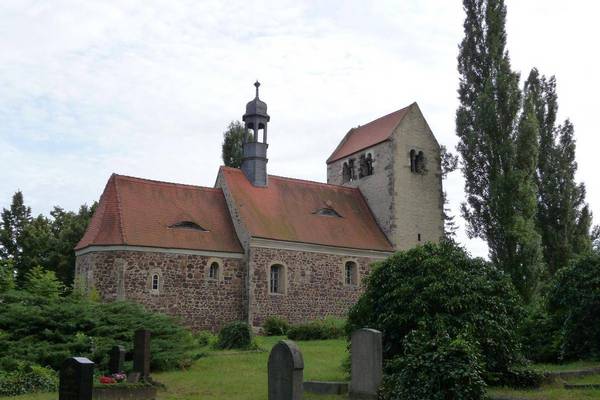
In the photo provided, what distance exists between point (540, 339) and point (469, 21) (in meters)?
19.9

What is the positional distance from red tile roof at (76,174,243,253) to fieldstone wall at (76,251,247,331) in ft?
1.85

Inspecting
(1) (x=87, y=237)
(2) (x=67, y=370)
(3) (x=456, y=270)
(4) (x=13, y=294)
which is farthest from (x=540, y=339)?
(1) (x=87, y=237)

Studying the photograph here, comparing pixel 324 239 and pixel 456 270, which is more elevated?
pixel 324 239

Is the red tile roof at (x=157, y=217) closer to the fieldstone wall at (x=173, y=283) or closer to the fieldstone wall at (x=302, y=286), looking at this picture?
the fieldstone wall at (x=173, y=283)

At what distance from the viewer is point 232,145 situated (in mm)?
42031

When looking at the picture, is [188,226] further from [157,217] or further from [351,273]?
[351,273]

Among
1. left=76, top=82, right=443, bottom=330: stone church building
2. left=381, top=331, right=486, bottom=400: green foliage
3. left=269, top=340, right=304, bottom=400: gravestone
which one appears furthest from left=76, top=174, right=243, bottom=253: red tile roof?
left=381, top=331, right=486, bottom=400: green foliage

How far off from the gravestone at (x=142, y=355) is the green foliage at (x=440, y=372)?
19.8ft

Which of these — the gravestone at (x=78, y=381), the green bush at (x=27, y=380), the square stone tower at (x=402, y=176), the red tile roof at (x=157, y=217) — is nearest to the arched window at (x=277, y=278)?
the red tile roof at (x=157, y=217)

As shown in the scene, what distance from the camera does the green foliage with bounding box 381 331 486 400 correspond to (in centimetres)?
947

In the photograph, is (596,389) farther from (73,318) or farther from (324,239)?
(324,239)

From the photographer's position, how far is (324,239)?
3131 cm

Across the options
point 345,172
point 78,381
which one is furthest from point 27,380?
point 345,172

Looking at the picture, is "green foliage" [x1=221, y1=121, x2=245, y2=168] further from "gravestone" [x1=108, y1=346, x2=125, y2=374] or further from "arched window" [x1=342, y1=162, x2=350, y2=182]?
"gravestone" [x1=108, y1=346, x2=125, y2=374]
